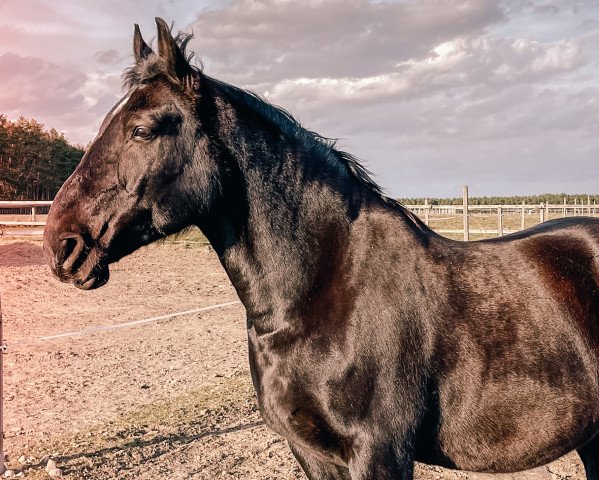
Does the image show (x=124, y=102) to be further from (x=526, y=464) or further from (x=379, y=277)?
(x=526, y=464)

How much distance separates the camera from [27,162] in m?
45.2

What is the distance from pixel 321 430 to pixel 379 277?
69cm

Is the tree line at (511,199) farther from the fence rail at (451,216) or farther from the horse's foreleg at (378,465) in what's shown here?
the horse's foreleg at (378,465)

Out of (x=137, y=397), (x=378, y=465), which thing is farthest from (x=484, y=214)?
(x=378, y=465)

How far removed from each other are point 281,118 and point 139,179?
0.74 meters

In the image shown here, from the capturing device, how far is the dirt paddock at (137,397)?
16.1ft

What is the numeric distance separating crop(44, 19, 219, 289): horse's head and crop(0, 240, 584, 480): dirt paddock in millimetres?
679

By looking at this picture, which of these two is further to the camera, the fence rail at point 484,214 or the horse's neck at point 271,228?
the fence rail at point 484,214

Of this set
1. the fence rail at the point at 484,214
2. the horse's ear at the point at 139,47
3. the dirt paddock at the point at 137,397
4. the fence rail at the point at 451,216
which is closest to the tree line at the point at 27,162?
the fence rail at the point at 451,216

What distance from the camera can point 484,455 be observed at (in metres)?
2.64

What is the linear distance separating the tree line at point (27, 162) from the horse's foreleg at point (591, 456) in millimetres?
43839

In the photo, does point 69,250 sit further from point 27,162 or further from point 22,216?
point 27,162

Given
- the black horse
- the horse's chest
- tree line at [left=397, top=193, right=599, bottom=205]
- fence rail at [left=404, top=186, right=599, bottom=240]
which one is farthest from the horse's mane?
tree line at [left=397, top=193, right=599, bottom=205]

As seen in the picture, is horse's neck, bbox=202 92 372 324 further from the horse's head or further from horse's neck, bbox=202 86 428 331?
the horse's head
